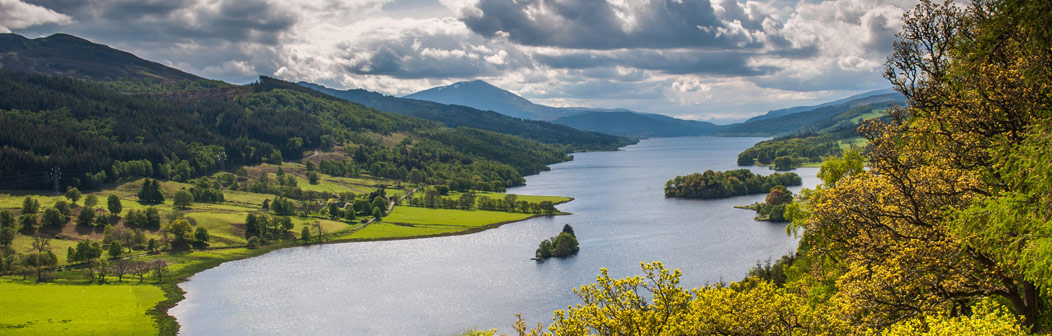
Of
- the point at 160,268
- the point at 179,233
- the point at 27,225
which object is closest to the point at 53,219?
the point at 27,225

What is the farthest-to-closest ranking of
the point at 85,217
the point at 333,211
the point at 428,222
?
1. the point at 333,211
2. the point at 428,222
3. the point at 85,217

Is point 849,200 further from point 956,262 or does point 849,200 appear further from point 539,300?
point 539,300

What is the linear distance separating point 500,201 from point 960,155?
5992 inches

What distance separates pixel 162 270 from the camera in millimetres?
106188

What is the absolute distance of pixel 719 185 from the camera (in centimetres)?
18075

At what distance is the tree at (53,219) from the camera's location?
120m

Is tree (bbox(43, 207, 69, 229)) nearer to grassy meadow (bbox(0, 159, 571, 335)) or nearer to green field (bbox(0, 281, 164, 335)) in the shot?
grassy meadow (bbox(0, 159, 571, 335))

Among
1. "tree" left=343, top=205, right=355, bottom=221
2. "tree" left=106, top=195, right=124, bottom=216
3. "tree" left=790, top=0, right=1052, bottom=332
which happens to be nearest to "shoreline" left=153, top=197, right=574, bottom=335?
"tree" left=343, top=205, right=355, bottom=221

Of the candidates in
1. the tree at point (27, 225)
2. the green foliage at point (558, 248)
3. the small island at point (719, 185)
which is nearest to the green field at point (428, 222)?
the green foliage at point (558, 248)

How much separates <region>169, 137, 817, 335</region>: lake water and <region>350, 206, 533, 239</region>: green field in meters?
6.09

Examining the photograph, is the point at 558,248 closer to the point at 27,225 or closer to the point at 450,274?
the point at 450,274

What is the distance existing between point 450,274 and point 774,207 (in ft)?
236

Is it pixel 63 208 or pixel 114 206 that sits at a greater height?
pixel 63 208

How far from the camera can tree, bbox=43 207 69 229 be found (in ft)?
394
